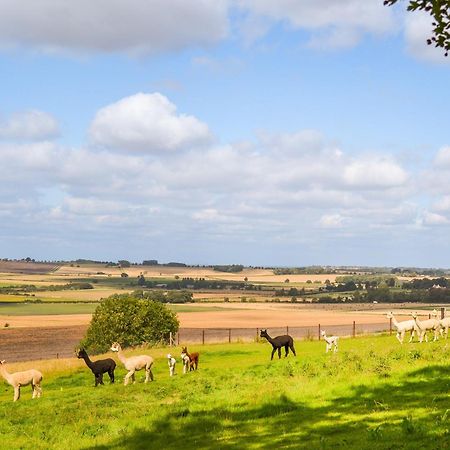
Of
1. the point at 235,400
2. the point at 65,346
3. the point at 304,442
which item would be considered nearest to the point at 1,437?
the point at 235,400

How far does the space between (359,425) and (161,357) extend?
32.2 meters

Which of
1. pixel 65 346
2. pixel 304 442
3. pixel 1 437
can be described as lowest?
pixel 65 346

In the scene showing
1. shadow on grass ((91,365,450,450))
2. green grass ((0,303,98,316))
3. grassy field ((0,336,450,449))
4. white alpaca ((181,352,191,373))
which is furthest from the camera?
green grass ((0,303,98,316))

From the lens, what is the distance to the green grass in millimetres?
158725

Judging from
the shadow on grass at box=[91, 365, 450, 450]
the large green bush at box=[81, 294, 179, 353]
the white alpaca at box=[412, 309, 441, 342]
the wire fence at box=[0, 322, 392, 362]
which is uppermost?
the white alpaca at box=[412, 309, 441, 342]

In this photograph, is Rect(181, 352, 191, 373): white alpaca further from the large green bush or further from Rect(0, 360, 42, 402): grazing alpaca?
the large green bush

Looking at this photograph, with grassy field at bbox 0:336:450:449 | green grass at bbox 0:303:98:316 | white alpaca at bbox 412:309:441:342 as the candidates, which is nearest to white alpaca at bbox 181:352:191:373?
grassy field at bbox 0:336:450:449

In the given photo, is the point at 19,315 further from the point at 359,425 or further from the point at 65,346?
the point at 359,425

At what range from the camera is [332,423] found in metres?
17.4

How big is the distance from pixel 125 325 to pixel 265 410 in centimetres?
5886

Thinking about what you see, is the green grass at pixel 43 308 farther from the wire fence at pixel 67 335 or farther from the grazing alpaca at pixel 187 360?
the grazing alpaca at pixel 187 360

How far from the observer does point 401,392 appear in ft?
65.9

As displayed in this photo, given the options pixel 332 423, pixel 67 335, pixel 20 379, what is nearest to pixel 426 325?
pixel 332 423

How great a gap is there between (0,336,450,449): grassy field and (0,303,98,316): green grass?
132893mm
